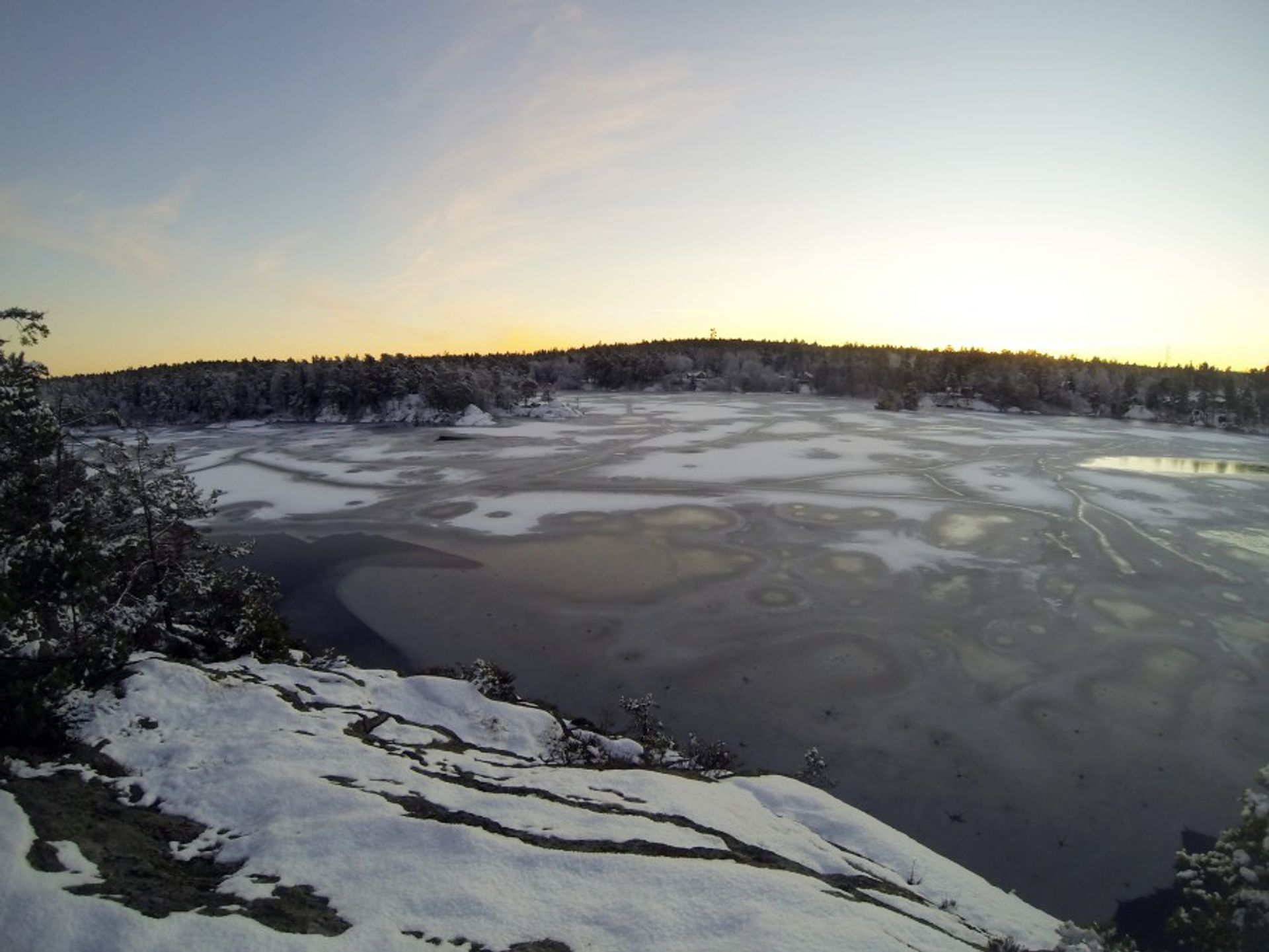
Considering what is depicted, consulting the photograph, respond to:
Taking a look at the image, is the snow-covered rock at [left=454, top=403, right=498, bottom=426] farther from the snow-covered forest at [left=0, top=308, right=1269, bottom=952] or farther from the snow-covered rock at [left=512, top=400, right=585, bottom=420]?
the snow-covered forest at [left=0, top=308, right=1269, bottom=952]

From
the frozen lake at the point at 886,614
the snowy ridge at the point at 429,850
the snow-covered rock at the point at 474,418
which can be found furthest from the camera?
the snow-covered rock at the point at 474,418

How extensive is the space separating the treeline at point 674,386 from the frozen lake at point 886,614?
3926 centimetres

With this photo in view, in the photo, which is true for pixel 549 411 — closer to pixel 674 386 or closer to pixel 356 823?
pixel 674 386

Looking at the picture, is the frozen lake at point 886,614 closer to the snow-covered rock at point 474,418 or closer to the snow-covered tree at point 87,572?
the snow-covered tree at point 87,572

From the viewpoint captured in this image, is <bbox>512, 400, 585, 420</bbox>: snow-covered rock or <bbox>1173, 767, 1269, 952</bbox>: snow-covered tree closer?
<bbox>1173, 767, 1269, 952</bbox>: snow-covered tree

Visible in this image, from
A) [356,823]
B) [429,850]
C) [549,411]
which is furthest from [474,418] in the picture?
[429,850]

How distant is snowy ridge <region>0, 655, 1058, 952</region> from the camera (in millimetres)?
4945

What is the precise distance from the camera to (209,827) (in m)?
6.36

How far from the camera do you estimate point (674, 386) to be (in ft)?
389

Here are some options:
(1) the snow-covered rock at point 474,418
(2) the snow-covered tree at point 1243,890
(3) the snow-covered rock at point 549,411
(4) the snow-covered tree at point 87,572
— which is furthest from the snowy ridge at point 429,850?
(3) the snow-covered rock at point 549,411

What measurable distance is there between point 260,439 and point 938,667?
195 ft

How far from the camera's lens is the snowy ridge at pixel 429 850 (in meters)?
4.95

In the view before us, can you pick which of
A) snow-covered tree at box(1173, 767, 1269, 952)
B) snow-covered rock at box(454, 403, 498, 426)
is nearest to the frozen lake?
snow-covered tree at box(1173, 767, 1269, 952)

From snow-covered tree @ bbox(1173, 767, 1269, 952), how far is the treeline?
236 ft
